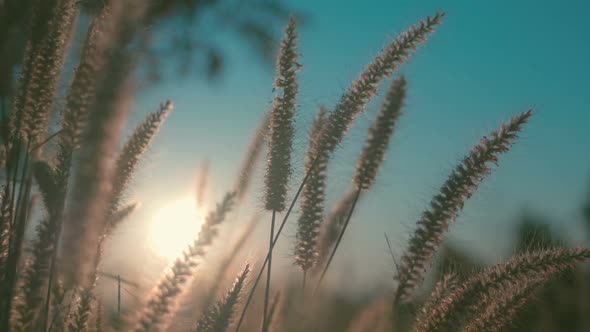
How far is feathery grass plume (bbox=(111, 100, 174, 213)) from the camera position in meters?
2.50

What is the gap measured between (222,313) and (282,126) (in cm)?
91

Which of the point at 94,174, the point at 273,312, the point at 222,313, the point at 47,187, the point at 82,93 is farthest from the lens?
the point at 273,312

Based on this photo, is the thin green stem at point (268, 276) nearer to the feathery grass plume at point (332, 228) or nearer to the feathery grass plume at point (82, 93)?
the feathery grass plume at point (332, 228)

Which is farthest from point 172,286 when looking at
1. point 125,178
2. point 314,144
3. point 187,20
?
point 187,20

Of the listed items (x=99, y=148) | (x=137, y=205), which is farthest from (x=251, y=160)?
(x=99, y=148)

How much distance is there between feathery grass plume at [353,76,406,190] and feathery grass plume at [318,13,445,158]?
85 mm

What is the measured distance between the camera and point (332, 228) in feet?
11.1

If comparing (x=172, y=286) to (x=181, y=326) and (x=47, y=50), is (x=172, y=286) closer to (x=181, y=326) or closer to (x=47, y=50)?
(x=181, y=326)

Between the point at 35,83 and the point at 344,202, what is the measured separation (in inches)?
69.3

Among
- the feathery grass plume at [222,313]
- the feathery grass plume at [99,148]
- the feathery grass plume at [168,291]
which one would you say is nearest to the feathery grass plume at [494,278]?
the feathery grass plume at [222,313]

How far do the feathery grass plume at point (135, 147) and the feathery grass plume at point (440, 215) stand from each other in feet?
3.67

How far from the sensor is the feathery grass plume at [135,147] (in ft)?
8.20

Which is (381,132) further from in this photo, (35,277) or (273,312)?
(35,277)

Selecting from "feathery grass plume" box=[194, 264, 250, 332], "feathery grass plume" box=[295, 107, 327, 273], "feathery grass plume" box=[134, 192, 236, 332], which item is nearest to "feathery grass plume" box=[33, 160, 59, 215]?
"feathery grass plume" box=[134, 192, 236, 332]
